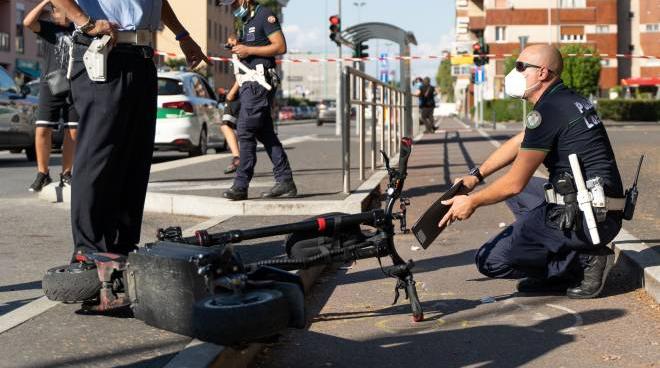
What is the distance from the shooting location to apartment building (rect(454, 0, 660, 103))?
9388 cm

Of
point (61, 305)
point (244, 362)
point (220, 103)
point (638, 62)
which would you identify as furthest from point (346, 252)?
point (638, 62)

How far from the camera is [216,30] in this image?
300 feet

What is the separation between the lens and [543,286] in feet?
20.1

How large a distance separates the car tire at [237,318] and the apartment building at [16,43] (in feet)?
166

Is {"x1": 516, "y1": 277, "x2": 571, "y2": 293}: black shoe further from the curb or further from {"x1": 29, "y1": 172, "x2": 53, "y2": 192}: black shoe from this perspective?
{"x1": 29, "y1": 172, "x2": 53, "y2": 192}: black shoe

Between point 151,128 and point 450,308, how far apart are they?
176cm

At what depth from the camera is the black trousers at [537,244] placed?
19.1 feet

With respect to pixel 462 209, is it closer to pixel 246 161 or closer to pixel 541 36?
pixel 246 161

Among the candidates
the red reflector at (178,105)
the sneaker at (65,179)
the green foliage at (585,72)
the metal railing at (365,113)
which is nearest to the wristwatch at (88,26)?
the metal railing at (365,113)

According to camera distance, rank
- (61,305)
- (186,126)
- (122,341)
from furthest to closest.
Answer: (186,126) → (61,305) → (122,341)

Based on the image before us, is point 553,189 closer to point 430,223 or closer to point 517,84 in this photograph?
point 517,84

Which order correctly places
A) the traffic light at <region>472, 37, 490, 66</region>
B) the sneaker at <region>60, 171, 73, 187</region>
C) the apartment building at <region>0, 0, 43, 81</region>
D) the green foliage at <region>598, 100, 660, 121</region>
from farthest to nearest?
1. the apartment building at <region>0, 0, 43, 81</region>
2. the green foliage at <region>598, 100, 660, 121</region>
3. the traffic light at <region>472, 37, 490, 66</region>
4. the sneaker at <region>60, 171, 73, 187</region>

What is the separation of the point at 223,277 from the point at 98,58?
1824 mm

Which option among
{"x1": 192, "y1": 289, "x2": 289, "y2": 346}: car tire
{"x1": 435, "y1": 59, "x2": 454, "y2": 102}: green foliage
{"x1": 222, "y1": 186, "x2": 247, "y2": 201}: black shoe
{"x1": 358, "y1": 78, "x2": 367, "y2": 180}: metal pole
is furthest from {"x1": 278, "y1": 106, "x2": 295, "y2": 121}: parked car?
{"x1": 192, "y1": 289, "x2": 289, "y2": 346}: car tire
